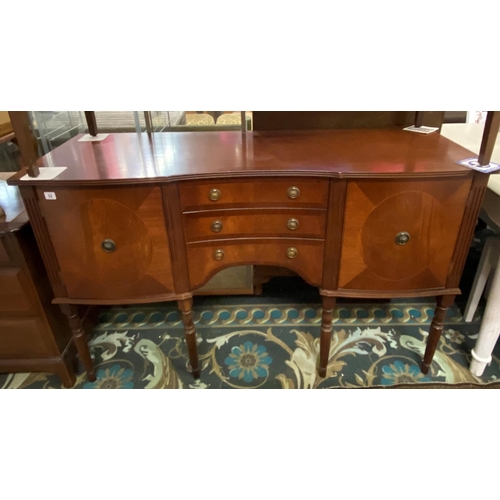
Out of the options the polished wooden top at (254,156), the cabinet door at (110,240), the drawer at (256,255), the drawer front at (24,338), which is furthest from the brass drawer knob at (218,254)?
the drawer front at (24,338)

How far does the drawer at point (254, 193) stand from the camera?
1064mm

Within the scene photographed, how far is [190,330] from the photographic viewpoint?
1341mm

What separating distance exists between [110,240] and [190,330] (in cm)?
44

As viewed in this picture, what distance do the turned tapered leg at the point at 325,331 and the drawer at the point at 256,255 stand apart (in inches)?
4.2

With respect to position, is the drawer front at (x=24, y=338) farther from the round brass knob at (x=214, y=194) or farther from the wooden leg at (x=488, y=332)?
the wooden leg at (x=488, y=332)

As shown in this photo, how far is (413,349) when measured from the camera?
154 cm

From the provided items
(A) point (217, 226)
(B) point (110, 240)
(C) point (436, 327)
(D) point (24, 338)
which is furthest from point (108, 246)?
(C) point (436, 327)

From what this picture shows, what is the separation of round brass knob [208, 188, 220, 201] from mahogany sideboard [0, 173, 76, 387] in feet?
1.91

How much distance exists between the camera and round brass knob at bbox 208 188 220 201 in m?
1.07

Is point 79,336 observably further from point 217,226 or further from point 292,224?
point 292,224

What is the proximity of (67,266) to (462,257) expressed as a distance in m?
1.21

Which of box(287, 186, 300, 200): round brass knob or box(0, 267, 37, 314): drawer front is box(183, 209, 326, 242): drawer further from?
box(0, 267, 37, 314): drawer front
